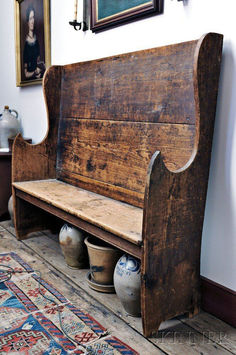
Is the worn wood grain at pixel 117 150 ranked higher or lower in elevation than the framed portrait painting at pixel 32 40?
lower

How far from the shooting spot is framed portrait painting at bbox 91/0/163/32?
1912 millimetres

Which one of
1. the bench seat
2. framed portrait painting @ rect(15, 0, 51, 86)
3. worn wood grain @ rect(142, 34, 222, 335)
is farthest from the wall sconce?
worn wood grain @ rect(142, 34, 222, 335)

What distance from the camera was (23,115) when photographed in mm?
3529

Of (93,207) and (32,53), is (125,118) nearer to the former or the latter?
(93,207)

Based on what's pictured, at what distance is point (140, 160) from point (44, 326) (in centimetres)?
93

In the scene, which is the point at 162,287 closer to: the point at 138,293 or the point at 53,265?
the point at 138,293

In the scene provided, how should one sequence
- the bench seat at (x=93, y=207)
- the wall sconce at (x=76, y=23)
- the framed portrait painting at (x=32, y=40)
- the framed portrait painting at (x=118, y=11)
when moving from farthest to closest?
the framed portrait painting at (x=32, y=40), the wall sconce at (x=76, y=23), the framed portrait painting at (x=118, y=11), the bench seat at (x=93, y=207)

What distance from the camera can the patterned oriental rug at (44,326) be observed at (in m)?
1.41

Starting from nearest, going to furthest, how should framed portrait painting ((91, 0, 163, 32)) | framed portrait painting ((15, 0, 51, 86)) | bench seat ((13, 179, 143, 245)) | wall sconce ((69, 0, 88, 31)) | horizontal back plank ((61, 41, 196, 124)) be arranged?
bench seat ((13, 179, 143, 245)) → horizontal back plank ((61, 41, 196, 124)) → framed portrait painting ((91, 0, 163, 32)) → wall sconce ((69, 0, 88, 31)) → framed portrait painting ((15, 0, 51, 86))

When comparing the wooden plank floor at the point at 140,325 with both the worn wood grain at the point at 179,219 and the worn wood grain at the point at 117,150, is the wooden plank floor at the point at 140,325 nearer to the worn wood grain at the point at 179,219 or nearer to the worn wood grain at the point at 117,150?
the worn wood grain at the point at 179,219

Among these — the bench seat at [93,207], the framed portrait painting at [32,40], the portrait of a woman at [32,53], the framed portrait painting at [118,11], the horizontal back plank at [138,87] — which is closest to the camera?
the bench seat at [93,207]

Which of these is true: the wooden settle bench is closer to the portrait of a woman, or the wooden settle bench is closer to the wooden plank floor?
the wooden plank floor

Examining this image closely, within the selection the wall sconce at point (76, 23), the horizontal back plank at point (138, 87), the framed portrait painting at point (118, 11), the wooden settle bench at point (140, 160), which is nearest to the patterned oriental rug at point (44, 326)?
the wooden settle bench at point (140, 160)

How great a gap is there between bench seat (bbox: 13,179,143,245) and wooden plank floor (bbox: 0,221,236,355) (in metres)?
0.43
